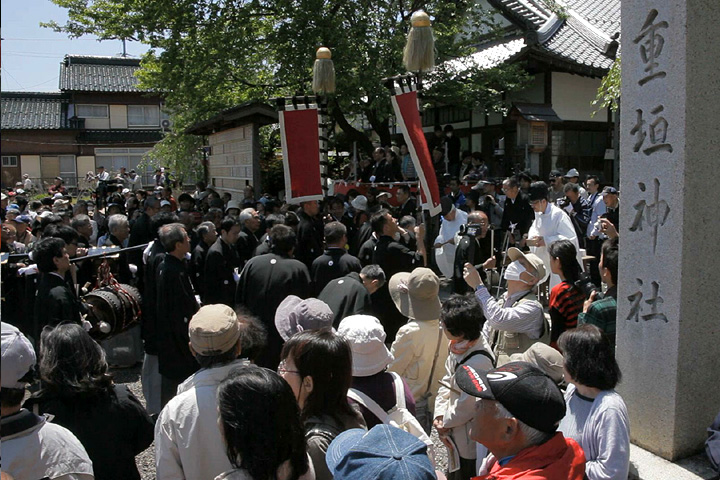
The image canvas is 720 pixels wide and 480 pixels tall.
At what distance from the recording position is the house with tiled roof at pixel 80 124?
3391 cm

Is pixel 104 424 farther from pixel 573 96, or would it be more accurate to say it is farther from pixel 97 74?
pixel 97 74

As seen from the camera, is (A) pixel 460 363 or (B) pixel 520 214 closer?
(A) pixel 460 363

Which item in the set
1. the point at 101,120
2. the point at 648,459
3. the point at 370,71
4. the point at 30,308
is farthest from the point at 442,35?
the point at 101,120

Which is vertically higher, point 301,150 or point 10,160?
point 10,160

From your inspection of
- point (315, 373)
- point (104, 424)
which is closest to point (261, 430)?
point (315, 373)

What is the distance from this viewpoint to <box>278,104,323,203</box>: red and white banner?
→ 7438 mm

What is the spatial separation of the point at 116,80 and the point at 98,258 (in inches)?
1377

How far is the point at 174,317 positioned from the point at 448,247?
3.92m

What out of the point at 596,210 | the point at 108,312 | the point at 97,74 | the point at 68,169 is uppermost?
the point at 97,74

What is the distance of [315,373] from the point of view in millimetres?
2406

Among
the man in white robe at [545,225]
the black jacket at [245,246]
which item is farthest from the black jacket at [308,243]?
the man in white robe at [545,225]

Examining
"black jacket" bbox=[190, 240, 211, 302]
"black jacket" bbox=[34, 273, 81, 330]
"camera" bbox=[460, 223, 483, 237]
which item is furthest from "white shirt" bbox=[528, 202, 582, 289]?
"black jacket" bbox=[34, 273, 81, 330]

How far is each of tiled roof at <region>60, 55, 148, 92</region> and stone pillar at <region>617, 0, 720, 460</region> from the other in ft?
118

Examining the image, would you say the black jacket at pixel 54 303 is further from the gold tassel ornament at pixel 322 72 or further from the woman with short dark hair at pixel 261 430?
the gold tassel ornament at pixel 322 72
